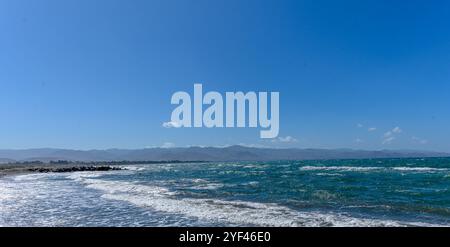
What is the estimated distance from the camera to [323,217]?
14914mm

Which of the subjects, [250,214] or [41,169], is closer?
[250,214]

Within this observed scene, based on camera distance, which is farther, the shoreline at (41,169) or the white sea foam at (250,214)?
the shoreline at (41,169)

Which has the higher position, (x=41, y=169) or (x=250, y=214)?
(x=250, y=214)

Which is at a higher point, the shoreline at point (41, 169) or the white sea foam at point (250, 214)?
the white sea foam at point (250, 214)

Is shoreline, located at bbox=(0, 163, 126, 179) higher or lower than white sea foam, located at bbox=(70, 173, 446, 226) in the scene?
lower

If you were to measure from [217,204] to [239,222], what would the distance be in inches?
206

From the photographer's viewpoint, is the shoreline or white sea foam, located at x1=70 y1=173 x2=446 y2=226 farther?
the shoreline
